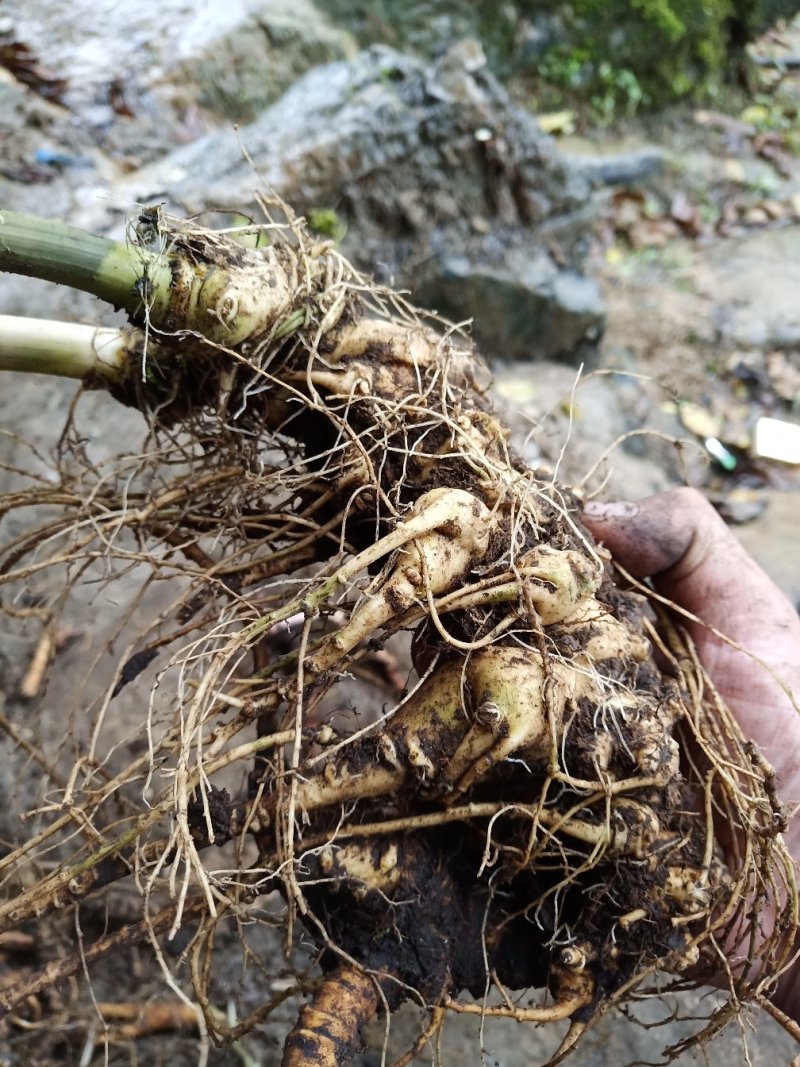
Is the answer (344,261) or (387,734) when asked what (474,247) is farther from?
(387,734)

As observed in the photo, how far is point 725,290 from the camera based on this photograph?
3523mm

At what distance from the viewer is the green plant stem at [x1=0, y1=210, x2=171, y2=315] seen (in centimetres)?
97

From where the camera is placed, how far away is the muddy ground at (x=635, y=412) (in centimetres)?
141

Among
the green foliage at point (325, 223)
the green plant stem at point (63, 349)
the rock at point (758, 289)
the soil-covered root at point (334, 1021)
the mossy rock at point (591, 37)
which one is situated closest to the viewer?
the soil-covered root at point (334, 1021)

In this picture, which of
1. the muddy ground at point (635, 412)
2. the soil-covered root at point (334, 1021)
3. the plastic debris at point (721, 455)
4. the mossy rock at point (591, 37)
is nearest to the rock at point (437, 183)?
the muddy ground at point (635, 412)

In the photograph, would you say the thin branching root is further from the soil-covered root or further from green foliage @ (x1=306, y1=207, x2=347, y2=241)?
green foliage @ (x1=306, y1=207, x2=347, y2=241)

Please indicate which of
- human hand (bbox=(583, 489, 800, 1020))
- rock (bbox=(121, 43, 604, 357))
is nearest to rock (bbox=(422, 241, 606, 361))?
rock (bbox=(121, 43, 604, 357))

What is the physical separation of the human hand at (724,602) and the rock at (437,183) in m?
1.39

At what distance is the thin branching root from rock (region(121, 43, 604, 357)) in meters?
1.39

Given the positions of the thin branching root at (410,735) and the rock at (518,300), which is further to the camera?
the rock at (518,300)

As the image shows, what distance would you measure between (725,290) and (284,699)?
10.7 feet

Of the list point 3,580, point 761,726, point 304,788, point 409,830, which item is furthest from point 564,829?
point 3,580

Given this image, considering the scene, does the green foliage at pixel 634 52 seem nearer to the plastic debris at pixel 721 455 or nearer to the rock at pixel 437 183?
the rock at pixel 437 183

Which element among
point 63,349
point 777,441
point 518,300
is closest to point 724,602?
point 63,349
